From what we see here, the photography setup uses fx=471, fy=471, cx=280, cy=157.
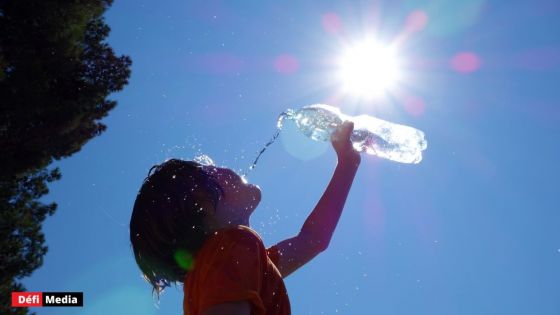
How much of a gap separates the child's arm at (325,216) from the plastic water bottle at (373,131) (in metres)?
1.95

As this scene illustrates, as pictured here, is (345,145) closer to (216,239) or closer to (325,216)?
(325,216)

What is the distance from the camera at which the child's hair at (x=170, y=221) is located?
1962mm

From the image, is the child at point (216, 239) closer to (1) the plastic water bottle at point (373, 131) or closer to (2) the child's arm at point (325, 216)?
(2) the child's arm at point (325, 216)

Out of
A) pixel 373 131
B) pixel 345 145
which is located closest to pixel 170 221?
pixel 345 145

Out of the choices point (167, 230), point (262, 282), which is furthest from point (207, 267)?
point (167, 230)

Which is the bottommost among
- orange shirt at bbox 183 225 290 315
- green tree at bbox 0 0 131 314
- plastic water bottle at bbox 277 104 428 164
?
orange shirt at bbox 183 225 290 315

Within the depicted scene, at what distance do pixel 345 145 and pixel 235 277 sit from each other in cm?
168

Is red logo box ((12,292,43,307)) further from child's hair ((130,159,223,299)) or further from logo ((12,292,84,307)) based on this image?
child's hair ((130,159,223,299))

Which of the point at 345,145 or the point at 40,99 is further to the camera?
the point at 40,99

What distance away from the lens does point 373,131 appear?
19.6ft

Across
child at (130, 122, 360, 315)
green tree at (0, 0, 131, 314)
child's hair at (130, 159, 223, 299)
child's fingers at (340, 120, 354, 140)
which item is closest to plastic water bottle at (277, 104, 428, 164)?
child's fingers at (340, 120, 354, 140)

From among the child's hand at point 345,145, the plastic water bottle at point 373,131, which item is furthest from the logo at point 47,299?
the child's hand at point 345,145

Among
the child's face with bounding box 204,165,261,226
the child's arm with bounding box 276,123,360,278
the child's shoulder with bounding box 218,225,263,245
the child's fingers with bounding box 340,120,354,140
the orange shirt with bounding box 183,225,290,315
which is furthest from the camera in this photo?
the child's fingers with bounding box 340,120,354,140

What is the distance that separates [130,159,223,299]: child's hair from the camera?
6.44ft
